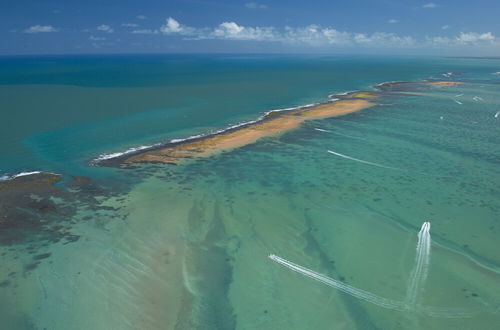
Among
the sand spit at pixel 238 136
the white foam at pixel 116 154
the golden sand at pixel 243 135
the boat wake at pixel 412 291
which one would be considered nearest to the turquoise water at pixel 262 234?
the boat wake at pixel 412 291

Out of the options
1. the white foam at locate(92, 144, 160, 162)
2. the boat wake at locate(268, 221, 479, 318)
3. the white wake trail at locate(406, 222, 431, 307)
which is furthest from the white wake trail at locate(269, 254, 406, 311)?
the white foam at locate(92, 144, 160, 162)

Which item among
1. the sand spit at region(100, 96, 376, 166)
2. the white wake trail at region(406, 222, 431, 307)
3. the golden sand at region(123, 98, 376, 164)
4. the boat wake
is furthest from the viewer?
the golden sand at region(123, 98, 376, 164)

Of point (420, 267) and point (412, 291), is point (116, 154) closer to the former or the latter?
point (420, 267)

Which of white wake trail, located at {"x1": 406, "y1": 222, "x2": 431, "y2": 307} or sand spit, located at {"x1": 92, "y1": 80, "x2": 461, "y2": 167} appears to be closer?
white wake trail, located at {"x1": 406, "y1": 222, "x2": 431, "y2": 307}

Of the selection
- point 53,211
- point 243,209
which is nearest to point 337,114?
point 243,209

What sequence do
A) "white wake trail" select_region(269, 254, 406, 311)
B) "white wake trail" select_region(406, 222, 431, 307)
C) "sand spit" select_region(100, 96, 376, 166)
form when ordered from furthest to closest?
"sand spit" select_region(100, 96, 376, 166), "white wake trail" select_region(406, 222, 431, 307), "white wake trail" select_region(269, 254, 406, 311)

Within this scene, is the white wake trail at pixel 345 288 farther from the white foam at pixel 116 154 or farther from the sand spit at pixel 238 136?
the white foam at pixel 116 154

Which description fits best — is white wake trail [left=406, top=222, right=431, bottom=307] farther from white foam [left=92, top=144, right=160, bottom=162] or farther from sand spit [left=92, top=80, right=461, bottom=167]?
white foam [left=92, top=144, right=160, bottom=162]
